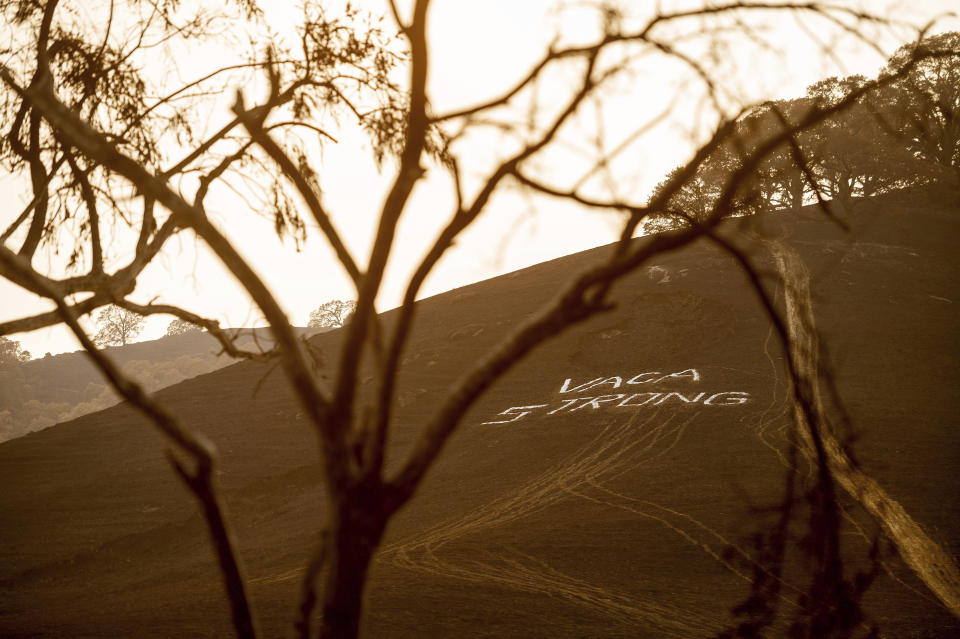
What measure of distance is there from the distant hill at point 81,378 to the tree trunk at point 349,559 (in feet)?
206

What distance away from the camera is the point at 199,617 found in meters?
11.3

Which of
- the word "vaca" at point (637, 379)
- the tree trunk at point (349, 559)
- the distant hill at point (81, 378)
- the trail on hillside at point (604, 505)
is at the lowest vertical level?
the trail on hillside at point (604, 505)

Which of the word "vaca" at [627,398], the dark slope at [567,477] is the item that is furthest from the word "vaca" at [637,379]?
the dark slope at [567,477]

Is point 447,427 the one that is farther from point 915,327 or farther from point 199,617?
point 915,327

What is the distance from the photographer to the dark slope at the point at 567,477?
11.0 meters

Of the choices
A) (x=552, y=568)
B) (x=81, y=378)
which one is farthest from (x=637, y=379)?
(x=81, y=378)

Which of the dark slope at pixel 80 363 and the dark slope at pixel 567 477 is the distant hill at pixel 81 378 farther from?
the dark slope at pixel 567 477

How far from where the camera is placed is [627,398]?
948 inches

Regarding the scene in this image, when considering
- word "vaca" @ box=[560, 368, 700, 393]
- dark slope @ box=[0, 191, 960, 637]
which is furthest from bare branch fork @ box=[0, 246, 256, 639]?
word "vaca" @ box=[560, 368, 700, 393]

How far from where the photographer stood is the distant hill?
73625 mm

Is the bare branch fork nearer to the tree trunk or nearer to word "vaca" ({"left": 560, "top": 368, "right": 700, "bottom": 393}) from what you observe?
the tree trunk

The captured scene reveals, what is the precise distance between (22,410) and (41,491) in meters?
65.2

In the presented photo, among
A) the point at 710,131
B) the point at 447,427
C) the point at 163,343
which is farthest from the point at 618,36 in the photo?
the point at 163,343

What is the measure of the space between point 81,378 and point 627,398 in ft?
295
